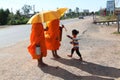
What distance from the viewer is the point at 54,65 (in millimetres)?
10750

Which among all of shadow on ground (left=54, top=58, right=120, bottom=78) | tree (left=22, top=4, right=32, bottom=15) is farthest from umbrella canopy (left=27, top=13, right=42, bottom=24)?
tree (left=22, top=4, right=32, bottom=15)

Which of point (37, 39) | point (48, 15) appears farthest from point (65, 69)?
point (48, 15)

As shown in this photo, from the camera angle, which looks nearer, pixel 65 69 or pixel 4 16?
pixel 65 69

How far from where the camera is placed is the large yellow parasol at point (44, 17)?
1035 centimetres

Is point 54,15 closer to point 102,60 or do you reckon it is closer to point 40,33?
point 40,33

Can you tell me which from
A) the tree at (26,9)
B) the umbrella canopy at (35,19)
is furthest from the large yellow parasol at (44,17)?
the tree at (26,9)

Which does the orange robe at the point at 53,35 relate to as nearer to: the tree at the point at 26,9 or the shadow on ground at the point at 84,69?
the shadow on ground at the point at 84,69

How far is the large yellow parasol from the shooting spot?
10352 millimetres

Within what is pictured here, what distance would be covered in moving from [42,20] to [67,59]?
6.73 ft

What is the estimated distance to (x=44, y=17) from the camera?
10602mm

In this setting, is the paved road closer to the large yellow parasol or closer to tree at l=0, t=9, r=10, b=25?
the large yellow parasol

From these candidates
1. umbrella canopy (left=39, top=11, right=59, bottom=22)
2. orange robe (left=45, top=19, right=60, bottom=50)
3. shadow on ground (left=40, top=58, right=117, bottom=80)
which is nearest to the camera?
shadow on ground (left=40, top=58, right=117, bottom=80)

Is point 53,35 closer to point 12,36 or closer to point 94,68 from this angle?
point 94,68

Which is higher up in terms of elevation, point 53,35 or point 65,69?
point 53,35
